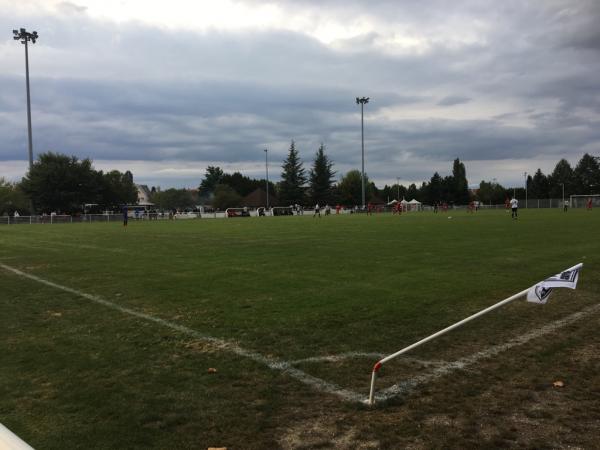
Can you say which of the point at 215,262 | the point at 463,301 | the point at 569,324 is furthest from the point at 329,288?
the point at 215,262

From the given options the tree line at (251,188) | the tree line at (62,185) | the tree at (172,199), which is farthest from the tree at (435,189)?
the tree line at (62,185)

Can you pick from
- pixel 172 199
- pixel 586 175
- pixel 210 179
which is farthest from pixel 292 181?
pixel 586 175

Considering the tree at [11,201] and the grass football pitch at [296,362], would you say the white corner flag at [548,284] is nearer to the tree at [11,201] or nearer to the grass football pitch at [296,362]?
the grass football pitch at [296,362]

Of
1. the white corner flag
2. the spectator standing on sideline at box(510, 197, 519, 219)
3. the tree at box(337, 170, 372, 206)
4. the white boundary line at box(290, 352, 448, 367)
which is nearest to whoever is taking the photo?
the white corner flag

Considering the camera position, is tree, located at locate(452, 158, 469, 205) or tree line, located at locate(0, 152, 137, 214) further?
tree, located at locate(452, 158, 469, 205)

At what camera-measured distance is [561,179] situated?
13825cm

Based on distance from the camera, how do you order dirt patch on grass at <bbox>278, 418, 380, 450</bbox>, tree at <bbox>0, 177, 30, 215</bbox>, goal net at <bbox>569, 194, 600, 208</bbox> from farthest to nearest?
1. goal net at <bbox>569, 194, 600, 208</bbox>
2. tree at <bbox>0, 177, 30, 215</bbox>
3. dirt patch on grass at <bbox>278, 418, 380, 450</bbox>

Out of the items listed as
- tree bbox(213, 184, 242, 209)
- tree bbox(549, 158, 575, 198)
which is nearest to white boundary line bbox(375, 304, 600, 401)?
tree bbox(213, 184, 242, 209)

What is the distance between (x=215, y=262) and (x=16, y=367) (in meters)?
7.85

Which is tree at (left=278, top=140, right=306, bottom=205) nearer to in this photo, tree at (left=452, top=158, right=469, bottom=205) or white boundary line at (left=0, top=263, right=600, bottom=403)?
tree at (left=452, top=158, right=469, bottom=205)

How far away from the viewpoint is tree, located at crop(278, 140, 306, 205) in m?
101

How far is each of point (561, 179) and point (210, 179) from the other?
346ft

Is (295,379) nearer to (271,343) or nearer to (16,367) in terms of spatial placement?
(271,343)

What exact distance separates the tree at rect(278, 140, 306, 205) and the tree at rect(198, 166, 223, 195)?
58061 millimetres
